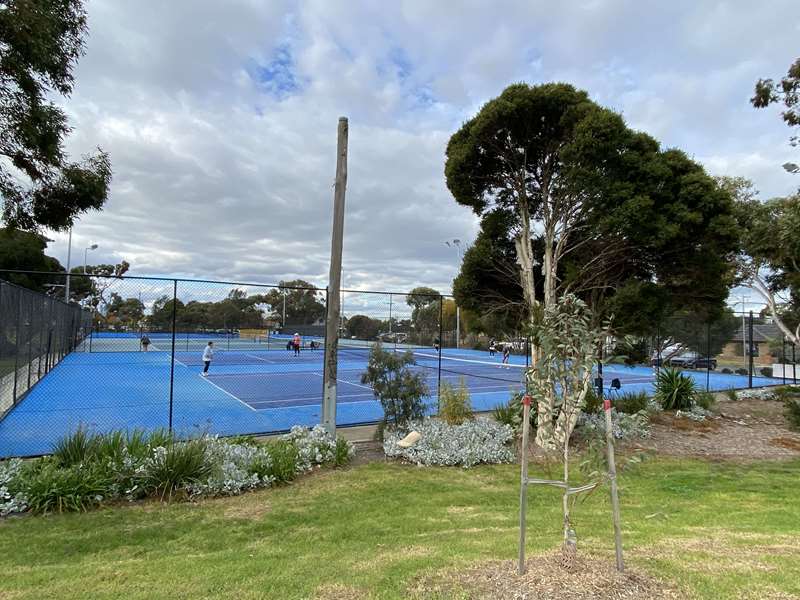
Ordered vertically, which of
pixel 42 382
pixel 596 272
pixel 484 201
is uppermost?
pixel 484 201

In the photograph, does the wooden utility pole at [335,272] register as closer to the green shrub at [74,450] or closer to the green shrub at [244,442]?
the green shrub at [244,442]

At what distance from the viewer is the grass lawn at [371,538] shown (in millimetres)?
3539

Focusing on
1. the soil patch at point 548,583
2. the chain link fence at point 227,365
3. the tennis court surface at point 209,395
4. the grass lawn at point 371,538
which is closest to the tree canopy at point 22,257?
the chain link fence at point 227,365

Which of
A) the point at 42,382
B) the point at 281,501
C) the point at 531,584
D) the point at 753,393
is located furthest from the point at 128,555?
the point at 753,393

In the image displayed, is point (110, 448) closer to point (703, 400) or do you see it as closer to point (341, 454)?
point (341, 454)

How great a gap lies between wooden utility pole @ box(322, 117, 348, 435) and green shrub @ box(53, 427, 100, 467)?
11.0 feet

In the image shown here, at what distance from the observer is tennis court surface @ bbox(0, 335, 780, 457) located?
36.0 feet

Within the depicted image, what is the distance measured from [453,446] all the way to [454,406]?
1660 millimetres

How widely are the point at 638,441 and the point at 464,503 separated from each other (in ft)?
17.4

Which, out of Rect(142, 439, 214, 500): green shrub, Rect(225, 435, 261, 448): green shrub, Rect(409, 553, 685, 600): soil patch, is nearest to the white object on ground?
Rect(225, 435, 261, 448): green shrub

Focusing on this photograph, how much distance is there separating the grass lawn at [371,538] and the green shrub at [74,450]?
1015mm

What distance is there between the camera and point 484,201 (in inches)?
395

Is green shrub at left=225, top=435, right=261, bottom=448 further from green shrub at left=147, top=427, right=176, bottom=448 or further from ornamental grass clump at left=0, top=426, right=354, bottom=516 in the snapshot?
green shrub at left=147, top=427, right=176, bottom=448

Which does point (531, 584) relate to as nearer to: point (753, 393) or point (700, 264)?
point (700, 264)
